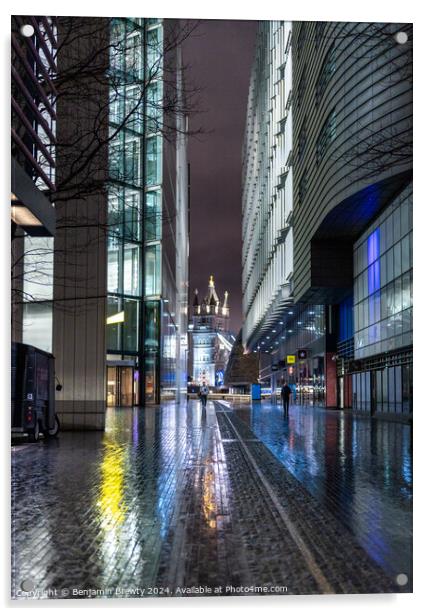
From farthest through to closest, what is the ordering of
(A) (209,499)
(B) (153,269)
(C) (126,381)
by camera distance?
1. (B) (153,269)
2. (C) (126,381)
3. (A) (209,499)

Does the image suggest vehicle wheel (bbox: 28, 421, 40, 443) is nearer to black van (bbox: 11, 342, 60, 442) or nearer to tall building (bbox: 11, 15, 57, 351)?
black van (bbox: 11, 342, 60, 442)

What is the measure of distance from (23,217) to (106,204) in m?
6.36

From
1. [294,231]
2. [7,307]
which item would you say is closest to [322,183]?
[294,231]

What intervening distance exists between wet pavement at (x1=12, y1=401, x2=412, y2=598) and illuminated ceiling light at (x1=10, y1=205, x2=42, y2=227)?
118 inches

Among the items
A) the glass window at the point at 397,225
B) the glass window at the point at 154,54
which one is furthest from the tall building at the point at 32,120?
the glass window at the point at 397,225

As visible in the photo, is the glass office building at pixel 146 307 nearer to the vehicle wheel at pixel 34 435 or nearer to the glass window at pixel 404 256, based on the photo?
the glass window at pixel 404 256

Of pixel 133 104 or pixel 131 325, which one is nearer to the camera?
pixel 133 104

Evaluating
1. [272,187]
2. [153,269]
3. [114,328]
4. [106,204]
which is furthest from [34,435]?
[272,187]

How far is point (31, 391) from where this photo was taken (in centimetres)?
1677

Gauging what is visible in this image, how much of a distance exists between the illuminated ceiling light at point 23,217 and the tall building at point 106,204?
1399 mm

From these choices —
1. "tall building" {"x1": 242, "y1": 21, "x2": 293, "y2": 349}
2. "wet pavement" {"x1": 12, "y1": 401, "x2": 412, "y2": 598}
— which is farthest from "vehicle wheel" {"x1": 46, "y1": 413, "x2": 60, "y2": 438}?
"tall building" {"x1": 242, "y1": 21, "x2": 293, "y2": 349}

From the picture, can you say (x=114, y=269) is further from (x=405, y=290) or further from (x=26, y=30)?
(x=26, y=30)

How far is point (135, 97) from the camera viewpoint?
963cm
